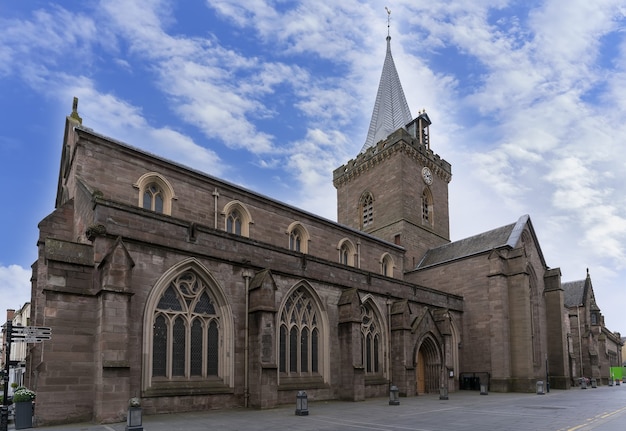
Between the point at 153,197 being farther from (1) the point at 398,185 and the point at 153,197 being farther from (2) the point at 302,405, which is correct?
(1) the point at 398,185

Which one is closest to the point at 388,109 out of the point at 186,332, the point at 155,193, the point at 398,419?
the point at 155,193

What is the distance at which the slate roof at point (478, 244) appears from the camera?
119 feet

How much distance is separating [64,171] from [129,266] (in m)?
12.4

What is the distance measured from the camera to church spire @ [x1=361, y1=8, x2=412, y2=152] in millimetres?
50250

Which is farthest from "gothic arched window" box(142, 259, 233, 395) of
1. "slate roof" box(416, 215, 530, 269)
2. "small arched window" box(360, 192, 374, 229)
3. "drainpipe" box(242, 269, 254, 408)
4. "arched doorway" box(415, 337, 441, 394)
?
"small arched window" box(360, 192, 374, 229)

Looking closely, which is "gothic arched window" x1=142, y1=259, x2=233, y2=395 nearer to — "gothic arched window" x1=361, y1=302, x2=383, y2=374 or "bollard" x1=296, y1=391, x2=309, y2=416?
"bollard" x1=296, y1=391, x2=309, y2=416

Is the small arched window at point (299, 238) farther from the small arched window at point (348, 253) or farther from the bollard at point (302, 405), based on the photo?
the bollard at point (302, 405)

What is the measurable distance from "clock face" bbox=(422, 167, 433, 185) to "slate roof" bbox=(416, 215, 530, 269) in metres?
7.00

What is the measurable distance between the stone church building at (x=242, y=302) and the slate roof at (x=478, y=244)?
0.18 meters

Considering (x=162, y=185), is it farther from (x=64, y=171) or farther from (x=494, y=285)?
(x=494, y=285)

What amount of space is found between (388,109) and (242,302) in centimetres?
3595

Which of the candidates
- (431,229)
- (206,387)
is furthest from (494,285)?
(206,387)

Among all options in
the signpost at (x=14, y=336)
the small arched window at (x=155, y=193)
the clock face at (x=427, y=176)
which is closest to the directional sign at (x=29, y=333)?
the signpost at (x=14, y=336)

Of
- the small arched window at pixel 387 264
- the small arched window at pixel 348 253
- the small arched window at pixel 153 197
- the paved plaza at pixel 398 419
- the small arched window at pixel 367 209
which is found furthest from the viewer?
the small arched window at pixel 367 209
